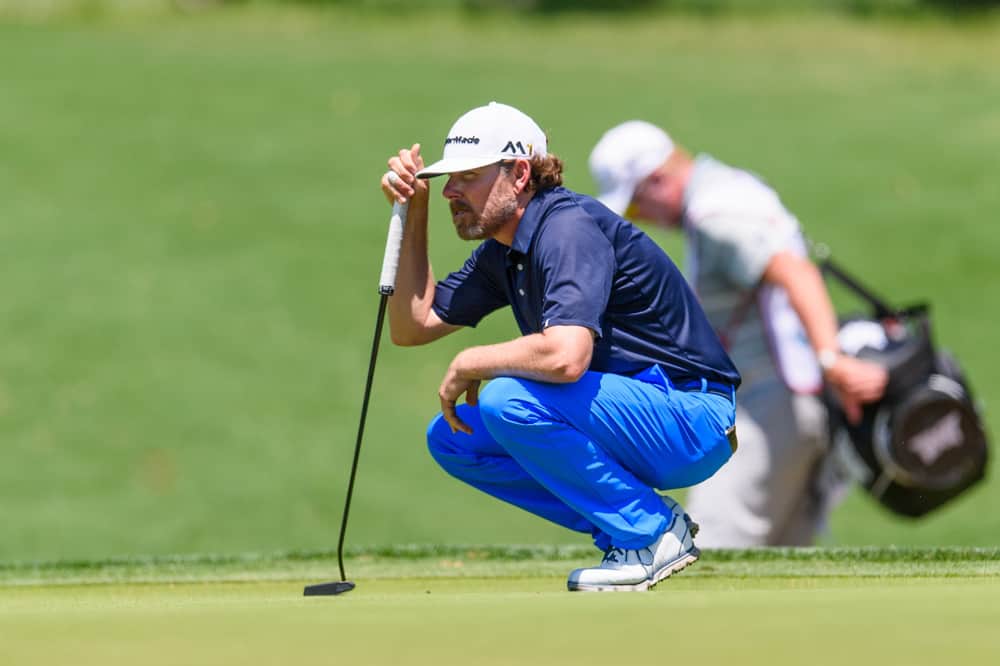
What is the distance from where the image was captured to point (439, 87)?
1933 cm

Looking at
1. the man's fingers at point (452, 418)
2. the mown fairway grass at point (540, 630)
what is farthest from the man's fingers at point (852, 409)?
the mown fairway grass at point (540, 630)

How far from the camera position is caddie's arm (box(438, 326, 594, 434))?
14.6ft

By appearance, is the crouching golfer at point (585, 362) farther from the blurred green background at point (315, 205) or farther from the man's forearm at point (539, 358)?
the blurred green background at point (315, 205)

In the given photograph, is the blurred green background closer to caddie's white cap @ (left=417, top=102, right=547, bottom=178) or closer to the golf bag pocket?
the golf bag pocket

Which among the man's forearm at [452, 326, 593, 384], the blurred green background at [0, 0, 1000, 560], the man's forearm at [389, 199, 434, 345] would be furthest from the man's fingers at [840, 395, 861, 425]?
the blurred green background at [0, 0, 1000, 560]

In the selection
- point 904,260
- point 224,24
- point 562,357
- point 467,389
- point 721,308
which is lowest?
point 224,24

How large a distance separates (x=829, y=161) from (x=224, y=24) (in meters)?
8.47

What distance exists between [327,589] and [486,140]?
130 cm

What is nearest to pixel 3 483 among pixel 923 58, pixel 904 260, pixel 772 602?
pixel 904 260

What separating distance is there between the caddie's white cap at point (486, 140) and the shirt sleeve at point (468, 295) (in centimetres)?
47

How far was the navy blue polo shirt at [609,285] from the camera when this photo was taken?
14.9 ft

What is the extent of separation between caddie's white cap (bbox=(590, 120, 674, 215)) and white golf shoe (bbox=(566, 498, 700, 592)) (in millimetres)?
2719

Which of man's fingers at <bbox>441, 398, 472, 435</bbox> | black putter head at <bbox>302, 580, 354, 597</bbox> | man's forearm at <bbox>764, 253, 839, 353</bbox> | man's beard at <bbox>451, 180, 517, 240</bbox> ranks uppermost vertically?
man's beard at <bbox>451, 180, 517, 240</bbox>

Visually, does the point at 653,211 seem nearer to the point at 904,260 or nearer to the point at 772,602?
the point at 772,602
